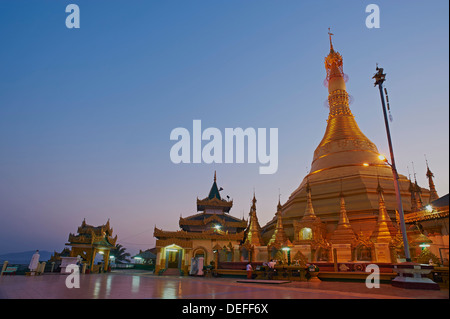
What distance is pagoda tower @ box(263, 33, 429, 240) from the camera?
2742 cm

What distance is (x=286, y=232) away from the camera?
29766 mm

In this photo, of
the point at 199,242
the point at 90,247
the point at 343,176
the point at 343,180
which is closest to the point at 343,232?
the point at 343,180

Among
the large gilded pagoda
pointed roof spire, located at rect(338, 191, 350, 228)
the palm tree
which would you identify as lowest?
the palm tree

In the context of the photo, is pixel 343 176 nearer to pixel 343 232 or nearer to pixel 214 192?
pixel 343 232

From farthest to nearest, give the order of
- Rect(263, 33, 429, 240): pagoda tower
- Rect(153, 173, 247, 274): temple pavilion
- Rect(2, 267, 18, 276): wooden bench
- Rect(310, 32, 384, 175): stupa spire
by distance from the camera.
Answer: Rect(310, 32, 384, 175): stupa spire, Rect(153, 173, 247, 274): temple pavilion, Rect(263, 33, 429, 240): pagoda tower, Rect(2, 267, 18, 276): wooden bench

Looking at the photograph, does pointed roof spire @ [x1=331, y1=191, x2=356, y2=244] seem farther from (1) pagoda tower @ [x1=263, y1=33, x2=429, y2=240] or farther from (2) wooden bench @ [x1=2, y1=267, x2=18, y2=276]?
(2) wooden bench @ [x1=2, y1=267, x2=18, y2=276]

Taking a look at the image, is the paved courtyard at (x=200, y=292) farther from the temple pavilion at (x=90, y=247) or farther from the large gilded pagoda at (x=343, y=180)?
the temple pavilion at (x=90, y=247)

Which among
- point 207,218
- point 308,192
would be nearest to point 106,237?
point 207,218

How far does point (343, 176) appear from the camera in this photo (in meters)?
31.6

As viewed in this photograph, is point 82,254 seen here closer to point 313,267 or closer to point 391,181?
point 313,267

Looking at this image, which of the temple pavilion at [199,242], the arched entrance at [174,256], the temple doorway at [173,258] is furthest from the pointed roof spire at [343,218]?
the temple doorway at [173,258]

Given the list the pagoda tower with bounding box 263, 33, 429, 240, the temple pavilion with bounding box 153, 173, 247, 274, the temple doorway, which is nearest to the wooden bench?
the temple pavilion with bounding box 153, 173, 247, 274

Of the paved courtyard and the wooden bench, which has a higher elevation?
the paved courtyard

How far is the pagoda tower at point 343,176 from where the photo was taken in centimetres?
2742
